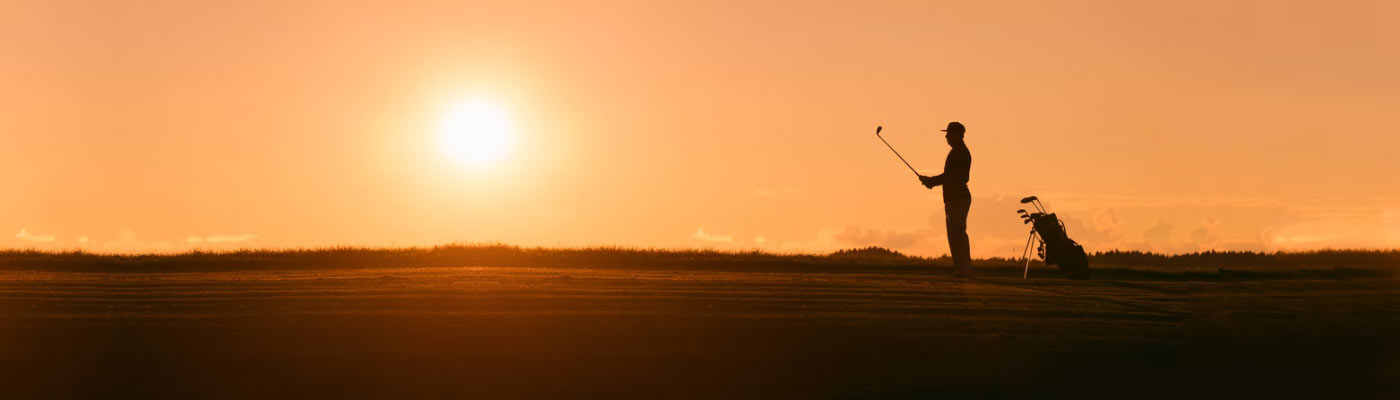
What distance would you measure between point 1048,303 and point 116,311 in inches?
391

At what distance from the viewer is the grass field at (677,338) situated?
1023 cm

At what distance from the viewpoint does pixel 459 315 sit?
13492 millimetres

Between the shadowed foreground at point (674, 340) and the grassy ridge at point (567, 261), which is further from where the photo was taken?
the grassy ridge at point (567, 261)

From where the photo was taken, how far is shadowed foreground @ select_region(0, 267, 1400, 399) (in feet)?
33.6

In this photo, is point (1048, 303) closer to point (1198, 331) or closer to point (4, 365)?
point (1198, 331)

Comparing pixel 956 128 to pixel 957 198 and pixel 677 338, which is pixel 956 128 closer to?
pixel 957 198

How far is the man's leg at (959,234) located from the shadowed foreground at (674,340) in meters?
2.43

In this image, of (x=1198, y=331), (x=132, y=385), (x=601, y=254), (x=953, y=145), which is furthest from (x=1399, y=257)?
(x=132, y=385)

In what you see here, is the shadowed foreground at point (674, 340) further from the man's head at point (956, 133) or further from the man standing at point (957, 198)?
the man's head at point (956, 133)

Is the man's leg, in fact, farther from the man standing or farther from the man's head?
the man's head

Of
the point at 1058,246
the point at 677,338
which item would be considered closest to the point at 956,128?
the point at 1058,246

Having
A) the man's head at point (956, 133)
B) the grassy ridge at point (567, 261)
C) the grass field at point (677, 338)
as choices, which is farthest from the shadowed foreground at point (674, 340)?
the grassy ridge at point (567, 261)

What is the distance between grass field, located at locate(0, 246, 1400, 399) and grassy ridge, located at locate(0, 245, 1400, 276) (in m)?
4.90

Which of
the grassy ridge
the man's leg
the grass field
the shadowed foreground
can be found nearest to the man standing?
the man's leg
